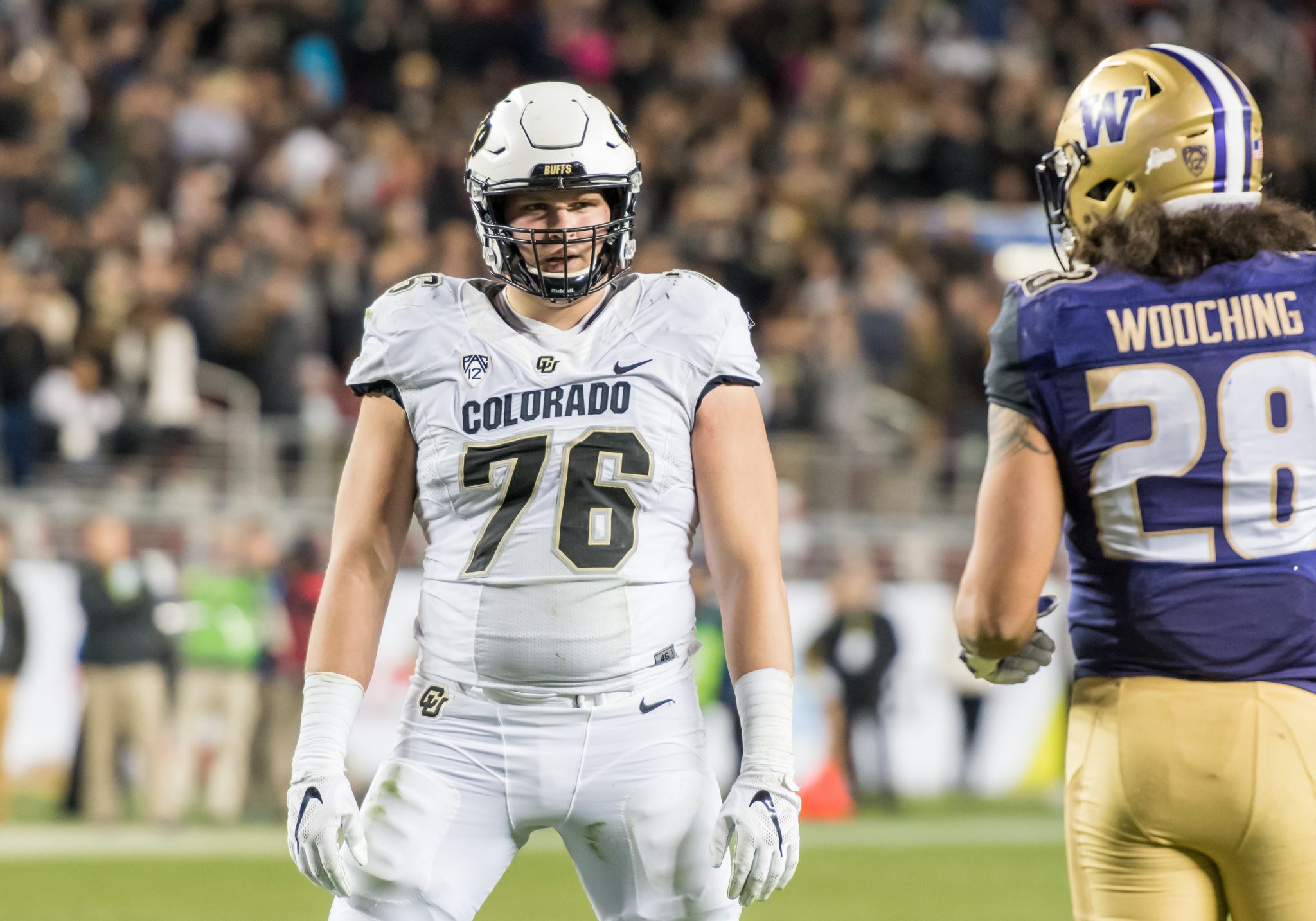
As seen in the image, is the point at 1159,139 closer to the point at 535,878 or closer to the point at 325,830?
the point at 325,830

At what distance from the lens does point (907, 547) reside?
1246 centimetres

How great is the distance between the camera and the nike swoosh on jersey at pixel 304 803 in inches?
120

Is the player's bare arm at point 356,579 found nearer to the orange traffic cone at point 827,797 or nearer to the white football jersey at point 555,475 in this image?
the white football jersey at point 555,475

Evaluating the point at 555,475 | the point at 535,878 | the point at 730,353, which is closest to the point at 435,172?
the point at 535,878

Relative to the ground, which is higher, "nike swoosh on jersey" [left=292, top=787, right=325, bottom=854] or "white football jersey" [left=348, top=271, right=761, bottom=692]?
"white football jersey" [left=348, top=271, right=761, bottom=692]

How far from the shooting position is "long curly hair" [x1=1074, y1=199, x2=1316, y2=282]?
287 cm

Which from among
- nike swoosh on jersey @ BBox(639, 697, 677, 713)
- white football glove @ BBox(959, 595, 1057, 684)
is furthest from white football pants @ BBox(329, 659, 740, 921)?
white football glove @ BBox(959, 595, 1057, 684)

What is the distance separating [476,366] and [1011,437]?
0.95 m

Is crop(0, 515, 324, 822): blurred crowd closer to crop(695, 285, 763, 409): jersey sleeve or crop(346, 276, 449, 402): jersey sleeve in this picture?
crop(346, 276, 449, 402): jersey sleeve

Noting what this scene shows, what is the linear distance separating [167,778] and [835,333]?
521 cm

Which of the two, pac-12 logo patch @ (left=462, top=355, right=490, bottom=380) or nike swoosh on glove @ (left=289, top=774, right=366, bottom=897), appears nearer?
nike swoosh on glove @ (left=289, top=774, right=366, bottom=897)

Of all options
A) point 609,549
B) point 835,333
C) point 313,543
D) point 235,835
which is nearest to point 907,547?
point 835,333

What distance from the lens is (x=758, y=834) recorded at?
9.86 feet

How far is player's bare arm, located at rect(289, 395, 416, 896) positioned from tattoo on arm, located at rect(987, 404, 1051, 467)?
1.04 metres
